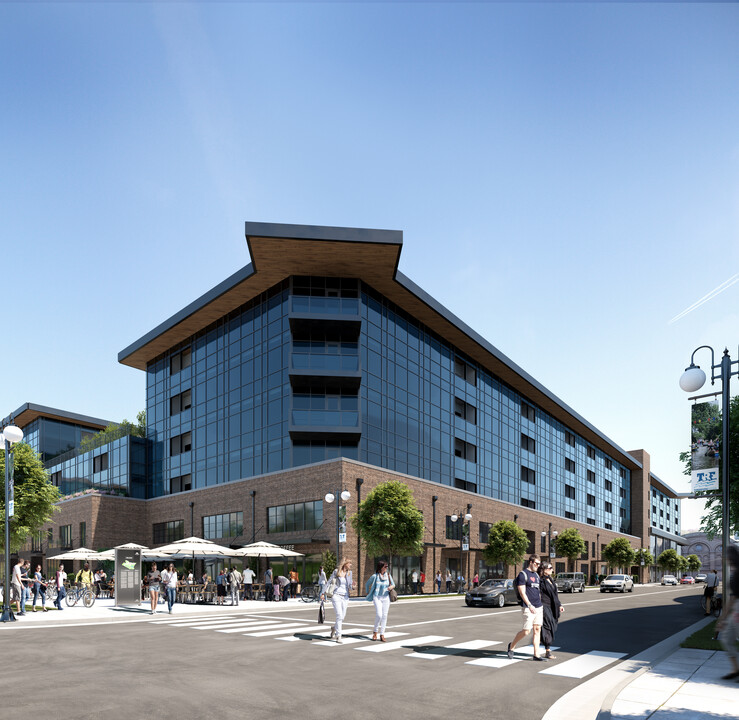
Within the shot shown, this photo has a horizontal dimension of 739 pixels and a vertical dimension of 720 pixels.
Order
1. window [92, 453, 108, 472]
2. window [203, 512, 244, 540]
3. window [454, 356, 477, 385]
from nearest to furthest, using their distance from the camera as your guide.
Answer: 1. window [203, 512, 244, 540]
2. window [454, 356, 477, 385]
3. window [92, 453, 108, 472]

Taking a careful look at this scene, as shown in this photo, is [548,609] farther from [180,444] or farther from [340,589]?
[180,444]

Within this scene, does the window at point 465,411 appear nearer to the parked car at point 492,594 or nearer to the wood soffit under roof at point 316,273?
the wood soffit under roof at point 316,273

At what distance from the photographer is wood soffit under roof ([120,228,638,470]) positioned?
4058 centimetres

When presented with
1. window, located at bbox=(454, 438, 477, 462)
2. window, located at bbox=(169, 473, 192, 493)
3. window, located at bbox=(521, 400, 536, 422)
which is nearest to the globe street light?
window, located at bbox=(169, 473, 192, 493)

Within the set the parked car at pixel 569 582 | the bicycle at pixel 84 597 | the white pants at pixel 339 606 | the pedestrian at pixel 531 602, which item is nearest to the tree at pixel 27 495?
the bicycle at pixel 84 597

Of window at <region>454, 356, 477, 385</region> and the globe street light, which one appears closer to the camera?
the globe street light

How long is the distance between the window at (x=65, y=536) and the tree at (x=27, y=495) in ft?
86.3

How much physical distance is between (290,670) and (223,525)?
36987 millimetres

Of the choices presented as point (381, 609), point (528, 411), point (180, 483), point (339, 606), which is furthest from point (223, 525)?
point (528, 411)

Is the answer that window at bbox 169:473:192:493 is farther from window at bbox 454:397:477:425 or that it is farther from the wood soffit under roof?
window at bbox 454:397:477:425

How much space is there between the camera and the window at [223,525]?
45719 millimetres

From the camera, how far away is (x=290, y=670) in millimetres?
11773

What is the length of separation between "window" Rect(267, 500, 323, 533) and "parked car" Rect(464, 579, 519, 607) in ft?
37.8

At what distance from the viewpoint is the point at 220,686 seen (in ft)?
33.7
